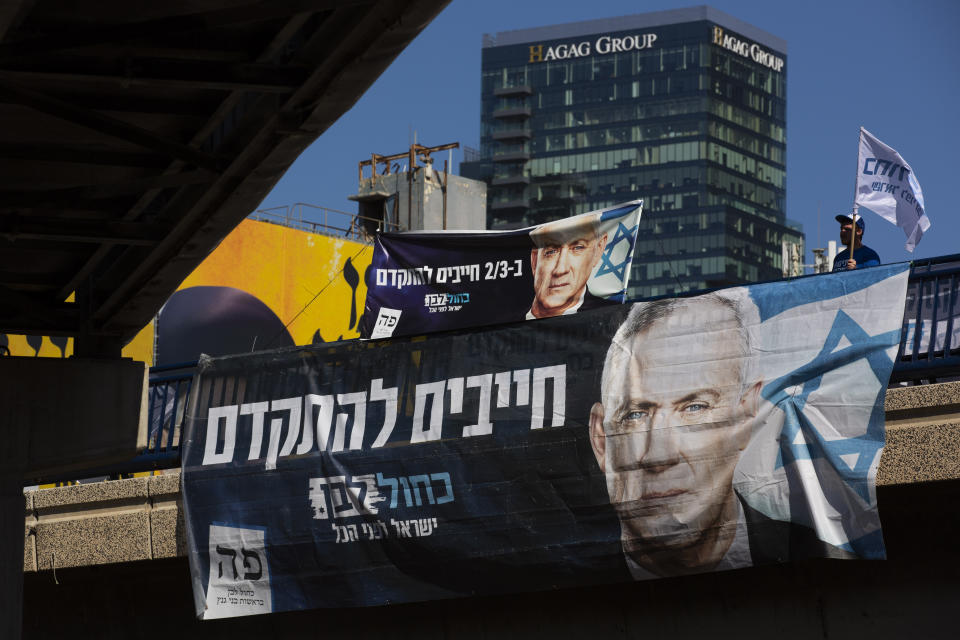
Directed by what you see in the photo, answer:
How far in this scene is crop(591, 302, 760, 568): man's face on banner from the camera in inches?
426

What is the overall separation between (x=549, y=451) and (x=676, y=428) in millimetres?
1187

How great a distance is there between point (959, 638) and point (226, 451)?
6.92m

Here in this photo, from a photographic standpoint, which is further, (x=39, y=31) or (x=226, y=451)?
(x=226, y=451)

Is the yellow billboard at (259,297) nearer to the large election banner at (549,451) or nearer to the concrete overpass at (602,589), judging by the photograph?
the concrete overpass at (602,589)

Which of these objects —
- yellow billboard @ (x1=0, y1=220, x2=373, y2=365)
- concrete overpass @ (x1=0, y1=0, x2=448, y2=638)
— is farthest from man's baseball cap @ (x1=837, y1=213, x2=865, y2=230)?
yellow billboard @ (x1=0, y1=220, x2=373, y2=365)

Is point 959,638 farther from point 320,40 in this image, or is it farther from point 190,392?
point 190,392

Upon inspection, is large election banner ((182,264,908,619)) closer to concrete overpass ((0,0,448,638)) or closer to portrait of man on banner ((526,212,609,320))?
portrait of man on banner ((526,212,609,320))

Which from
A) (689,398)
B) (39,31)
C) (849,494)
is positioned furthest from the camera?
(689,398)

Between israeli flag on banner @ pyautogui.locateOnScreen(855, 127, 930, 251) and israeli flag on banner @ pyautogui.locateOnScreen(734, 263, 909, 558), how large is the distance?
9.24 feet

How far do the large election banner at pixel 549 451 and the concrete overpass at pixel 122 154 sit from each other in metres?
1.37

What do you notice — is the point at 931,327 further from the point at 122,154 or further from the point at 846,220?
the point at 122,154

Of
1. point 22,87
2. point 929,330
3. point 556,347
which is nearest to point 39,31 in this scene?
point 22,87

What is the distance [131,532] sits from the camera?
14109 mm

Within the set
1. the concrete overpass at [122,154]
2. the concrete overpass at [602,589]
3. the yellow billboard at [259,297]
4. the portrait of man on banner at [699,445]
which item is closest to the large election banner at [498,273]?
the portrait of man on banner at [699,445]
